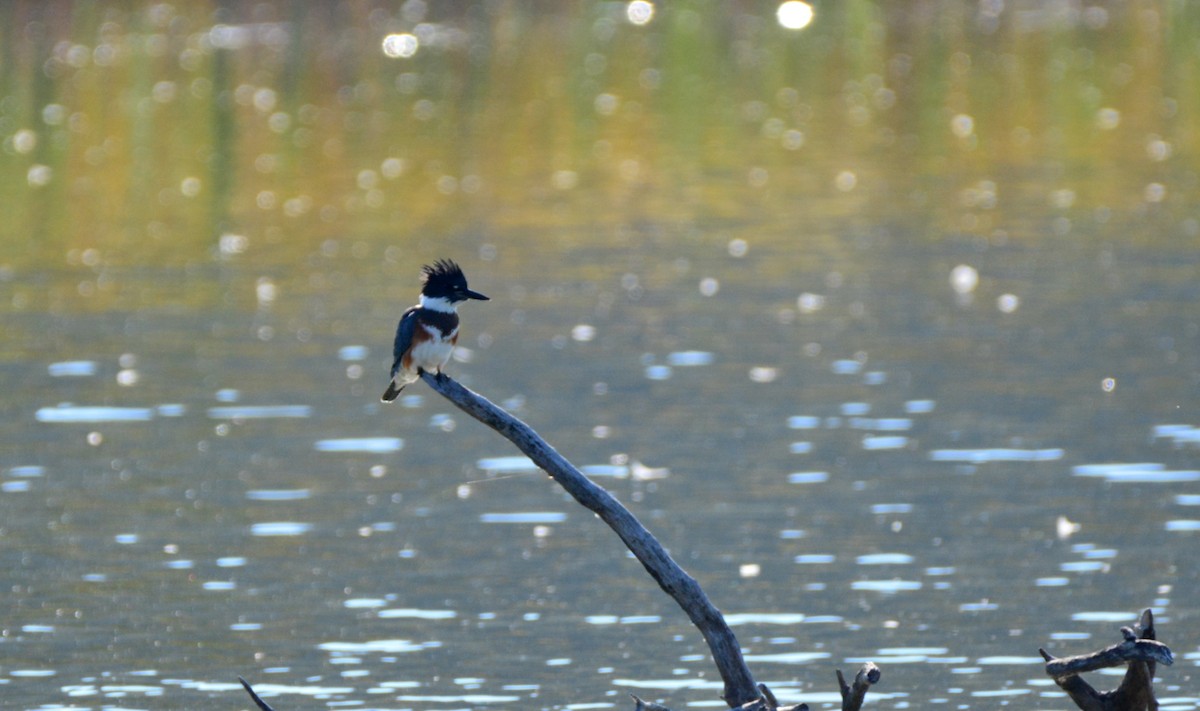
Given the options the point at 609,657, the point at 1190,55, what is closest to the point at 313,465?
the point at 609,657

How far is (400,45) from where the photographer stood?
176 feet

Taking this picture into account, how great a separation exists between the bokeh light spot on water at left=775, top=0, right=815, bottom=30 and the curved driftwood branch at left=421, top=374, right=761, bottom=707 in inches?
1947

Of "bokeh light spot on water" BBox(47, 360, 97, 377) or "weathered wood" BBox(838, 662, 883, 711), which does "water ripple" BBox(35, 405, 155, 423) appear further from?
"weathered wood" BBox(838, 662, 883, 711)

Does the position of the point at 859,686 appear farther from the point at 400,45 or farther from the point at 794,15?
the point at 794,15

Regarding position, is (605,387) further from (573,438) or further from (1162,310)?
(1162,310)

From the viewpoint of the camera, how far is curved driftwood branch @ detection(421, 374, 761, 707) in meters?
7.67

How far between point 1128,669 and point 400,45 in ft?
157

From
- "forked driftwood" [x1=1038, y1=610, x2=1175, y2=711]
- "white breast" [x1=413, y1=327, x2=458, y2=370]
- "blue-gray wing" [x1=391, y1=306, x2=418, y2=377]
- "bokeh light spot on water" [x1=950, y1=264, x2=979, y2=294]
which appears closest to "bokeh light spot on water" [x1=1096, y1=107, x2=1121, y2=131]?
"bokeh light spot on water" [x1=950, y1=264, x2=979, y2=294]

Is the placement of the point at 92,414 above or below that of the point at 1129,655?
above

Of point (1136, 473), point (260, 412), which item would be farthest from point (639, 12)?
point (1136, 473)

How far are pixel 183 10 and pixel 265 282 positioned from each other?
115ft

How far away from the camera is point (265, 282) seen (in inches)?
918

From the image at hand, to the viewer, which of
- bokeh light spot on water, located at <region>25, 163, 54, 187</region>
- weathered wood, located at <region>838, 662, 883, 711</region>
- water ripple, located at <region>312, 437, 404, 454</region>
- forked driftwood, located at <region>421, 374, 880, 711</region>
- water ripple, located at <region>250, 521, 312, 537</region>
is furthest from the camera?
bokeh light spot on water, located at <region>25, 163, 54, 187</region>

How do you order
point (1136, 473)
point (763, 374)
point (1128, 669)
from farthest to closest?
point (763, 374)
point (1136, 473)
point (1128, 669)
